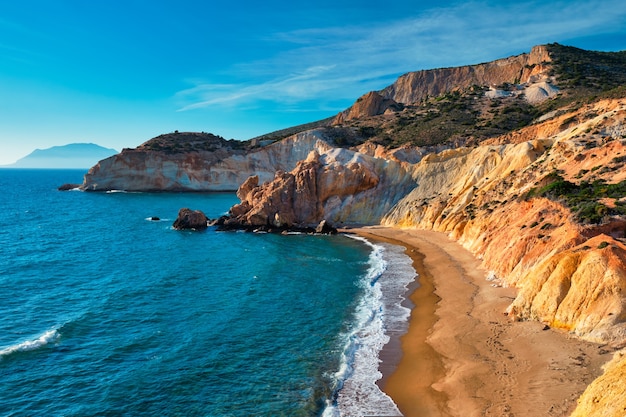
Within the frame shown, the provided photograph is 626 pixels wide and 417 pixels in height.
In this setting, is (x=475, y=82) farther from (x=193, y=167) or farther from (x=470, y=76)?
(x=193, y=167)

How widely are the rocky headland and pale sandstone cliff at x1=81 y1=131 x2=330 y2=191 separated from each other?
1.03 ft

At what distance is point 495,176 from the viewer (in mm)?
48844

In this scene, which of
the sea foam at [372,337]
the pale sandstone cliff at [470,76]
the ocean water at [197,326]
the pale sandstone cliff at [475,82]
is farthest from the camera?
the pale sandstone cliff at [470,76]

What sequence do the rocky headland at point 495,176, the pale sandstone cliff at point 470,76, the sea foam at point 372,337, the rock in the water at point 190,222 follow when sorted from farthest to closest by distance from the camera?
1. the pale sandstone cliff at point 470,76
2. the rock in the water at point 190,222
3. the rocky headland at point 495,176
4. the sea foam at point 372,337

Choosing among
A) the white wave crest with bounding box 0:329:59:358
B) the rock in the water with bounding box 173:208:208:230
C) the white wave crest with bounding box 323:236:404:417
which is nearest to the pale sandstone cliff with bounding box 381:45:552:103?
the rock in the water with bounding box 173:208:208:230

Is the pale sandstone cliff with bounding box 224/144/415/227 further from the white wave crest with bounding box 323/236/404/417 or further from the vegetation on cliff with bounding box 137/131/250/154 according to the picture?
the vegetation on cliff with bounding box 137/131/250/154

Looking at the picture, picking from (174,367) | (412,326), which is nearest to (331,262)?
(412,326)

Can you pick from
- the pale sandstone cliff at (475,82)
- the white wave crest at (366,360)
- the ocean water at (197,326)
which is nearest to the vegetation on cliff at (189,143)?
the pale sandstone cliff at (475,82)

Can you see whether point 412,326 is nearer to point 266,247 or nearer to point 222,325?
point 222,325

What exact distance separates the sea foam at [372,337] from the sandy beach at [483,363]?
0.61 m

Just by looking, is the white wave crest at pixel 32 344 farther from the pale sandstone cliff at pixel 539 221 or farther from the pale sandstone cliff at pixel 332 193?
the pale sandstone cliff at pixel 332 193

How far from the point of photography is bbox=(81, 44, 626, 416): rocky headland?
20.6 m

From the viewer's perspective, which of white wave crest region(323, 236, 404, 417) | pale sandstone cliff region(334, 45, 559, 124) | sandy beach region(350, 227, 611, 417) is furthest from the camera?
pale sandstone cliff region(334, 45, 559, 124)

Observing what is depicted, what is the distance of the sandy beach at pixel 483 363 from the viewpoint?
15914 millimetres
